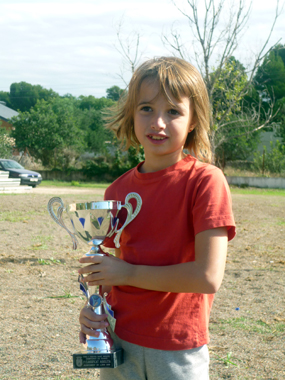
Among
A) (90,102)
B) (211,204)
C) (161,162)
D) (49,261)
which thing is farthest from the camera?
(90,102)

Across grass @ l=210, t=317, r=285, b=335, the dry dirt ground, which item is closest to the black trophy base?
the dry dirt ground

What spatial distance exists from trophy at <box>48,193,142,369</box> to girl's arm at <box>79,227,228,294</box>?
9cm

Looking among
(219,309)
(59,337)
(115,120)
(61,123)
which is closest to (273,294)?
(219,309)

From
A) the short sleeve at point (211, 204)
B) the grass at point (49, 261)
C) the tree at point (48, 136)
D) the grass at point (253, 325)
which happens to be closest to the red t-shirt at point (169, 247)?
the short sleeve at point (211, 204)

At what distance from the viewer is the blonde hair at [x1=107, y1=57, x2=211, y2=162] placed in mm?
1427

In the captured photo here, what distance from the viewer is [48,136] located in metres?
32.8

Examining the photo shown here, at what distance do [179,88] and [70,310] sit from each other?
10.1ft

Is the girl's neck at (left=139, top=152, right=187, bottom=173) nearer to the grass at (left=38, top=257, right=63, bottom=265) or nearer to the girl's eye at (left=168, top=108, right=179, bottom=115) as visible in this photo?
the girl's eye at (left=168, top=108, right=179, bottom=115)

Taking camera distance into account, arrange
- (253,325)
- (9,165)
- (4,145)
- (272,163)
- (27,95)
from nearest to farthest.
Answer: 1. (253,325)
2. (9,165)
3. (272,163)
4. (4,145)
5. (27,95)

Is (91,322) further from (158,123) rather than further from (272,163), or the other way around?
(272,163)

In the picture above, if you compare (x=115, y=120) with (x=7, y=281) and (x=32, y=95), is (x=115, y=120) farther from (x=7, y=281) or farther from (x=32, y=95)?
(x=32, y=95)

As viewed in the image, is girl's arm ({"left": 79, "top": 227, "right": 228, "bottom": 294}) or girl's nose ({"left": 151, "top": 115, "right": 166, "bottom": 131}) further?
girl's nose ({"left": 151, "top": 115, "right": 166, "bottom": 131})

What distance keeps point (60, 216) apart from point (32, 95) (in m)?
77.8

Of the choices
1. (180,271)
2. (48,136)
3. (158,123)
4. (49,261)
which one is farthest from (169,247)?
(48,136)
